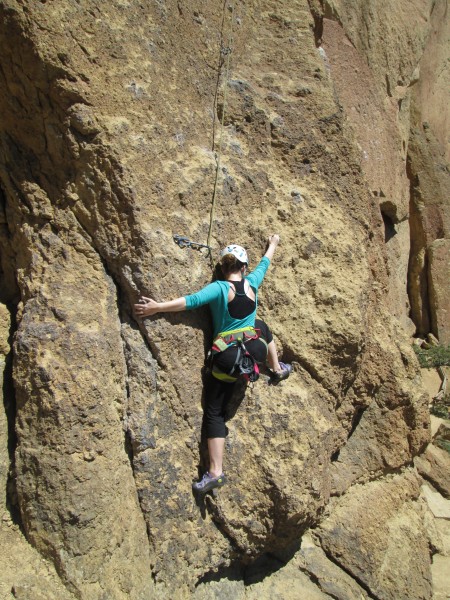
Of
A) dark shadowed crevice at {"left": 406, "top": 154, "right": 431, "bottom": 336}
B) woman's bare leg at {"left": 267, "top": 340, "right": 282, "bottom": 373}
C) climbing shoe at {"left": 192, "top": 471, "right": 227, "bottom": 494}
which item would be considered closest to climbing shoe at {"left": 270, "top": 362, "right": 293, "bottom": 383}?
woman's bare leg at {"left": 267, "top": 340, "right": 282, "bottom": 373}

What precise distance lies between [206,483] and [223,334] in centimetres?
104

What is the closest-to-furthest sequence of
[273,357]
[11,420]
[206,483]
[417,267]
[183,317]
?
[11,420]
[206,483]
[183,317]
[273,357]
[417,267]

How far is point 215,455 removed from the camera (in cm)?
366

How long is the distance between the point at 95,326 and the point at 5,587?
5.23ft

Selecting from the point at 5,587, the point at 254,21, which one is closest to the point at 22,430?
the point at 5,587

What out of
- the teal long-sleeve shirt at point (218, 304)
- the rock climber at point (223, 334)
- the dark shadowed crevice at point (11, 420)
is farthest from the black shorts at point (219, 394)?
the dark shadowed crevice at point (11, 420)

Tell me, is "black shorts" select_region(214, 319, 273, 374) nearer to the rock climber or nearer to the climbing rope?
the rock climber


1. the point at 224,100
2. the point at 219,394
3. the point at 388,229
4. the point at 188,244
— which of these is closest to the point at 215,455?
the point at 219,394

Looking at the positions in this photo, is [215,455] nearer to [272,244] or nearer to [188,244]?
[188,244]

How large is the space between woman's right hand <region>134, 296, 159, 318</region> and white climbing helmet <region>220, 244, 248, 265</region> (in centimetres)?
68

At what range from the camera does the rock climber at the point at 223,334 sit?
358 cm

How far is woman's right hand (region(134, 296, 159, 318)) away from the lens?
3472 mm

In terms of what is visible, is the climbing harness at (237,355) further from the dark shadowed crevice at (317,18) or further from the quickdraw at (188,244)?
the dark shadowed crevice at (317,18)

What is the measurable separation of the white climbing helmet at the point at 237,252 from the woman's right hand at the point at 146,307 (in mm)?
684
